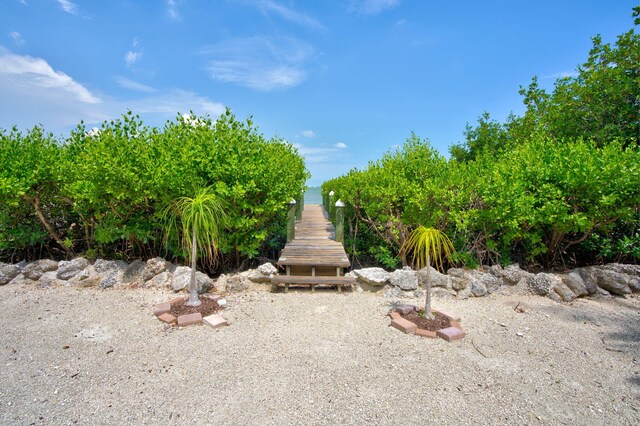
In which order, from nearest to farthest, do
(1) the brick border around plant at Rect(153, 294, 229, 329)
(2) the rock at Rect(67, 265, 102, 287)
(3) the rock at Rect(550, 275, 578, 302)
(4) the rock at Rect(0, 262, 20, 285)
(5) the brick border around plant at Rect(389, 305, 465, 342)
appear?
(5) the brick border around plant at Rect(389, 305, 465, 342), (1) the brick border around plant at Rect(153, 294, 229, 329), (3) the rock at Rect(550, 275, 578, 302), (2) the rock at Rect(67, 265, 102, 287), (4) the rock at Rect(0, 262, 20, 285)

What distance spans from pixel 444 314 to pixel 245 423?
277 cm

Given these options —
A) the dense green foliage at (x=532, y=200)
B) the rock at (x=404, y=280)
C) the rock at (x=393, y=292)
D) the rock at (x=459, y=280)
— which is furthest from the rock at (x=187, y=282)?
the rock at (x=459, y=280)

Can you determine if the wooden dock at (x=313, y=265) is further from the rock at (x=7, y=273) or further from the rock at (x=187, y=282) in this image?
the rock at (x=7, y=273)

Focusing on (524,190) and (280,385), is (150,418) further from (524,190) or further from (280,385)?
(524,190)

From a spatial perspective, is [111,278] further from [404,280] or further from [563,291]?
[563,291]

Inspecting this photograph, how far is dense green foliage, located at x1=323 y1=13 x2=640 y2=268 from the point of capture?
4.96 meters

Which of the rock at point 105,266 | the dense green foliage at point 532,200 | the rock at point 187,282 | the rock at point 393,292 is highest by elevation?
the dense green foliage at point 532,200

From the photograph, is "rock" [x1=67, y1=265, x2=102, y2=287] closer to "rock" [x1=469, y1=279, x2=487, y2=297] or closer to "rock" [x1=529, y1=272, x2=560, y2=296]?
"rock" [x1=469, y1=279, x2=487, y2=297]

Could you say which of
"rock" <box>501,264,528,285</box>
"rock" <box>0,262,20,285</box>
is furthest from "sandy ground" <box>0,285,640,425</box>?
"rock" <box>0,262,20,285</box>

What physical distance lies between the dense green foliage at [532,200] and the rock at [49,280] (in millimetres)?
5596

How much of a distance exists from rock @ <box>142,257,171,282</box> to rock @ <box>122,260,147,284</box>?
0.11 m

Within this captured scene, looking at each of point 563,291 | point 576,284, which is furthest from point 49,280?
point 576,284

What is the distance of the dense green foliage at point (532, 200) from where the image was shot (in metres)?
4.96

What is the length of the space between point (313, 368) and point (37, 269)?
5602mm
